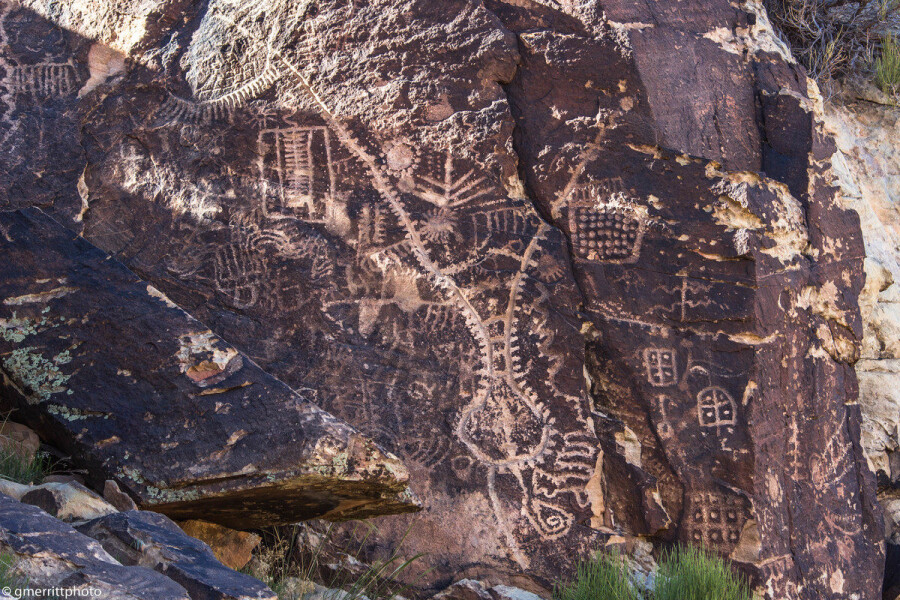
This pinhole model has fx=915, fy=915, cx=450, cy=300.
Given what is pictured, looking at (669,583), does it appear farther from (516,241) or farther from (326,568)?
(516,241)

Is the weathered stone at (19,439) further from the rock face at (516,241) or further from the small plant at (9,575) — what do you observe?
the small plant at (9,575)

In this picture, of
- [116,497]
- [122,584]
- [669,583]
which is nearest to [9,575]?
[122,584]

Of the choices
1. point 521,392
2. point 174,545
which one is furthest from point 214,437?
point 521,392

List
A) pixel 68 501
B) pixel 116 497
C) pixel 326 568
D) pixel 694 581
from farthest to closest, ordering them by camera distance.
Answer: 1. pixel 326 568
2. pixel 694 581
3. pixel 116 497
4. pixel 68 501

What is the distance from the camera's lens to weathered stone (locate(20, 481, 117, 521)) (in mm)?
2357

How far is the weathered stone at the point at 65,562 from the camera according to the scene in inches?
72.9

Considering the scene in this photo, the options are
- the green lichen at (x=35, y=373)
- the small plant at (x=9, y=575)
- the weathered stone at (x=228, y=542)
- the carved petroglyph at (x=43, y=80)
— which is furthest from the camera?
the carved petroglyph at (x=43, y=80)

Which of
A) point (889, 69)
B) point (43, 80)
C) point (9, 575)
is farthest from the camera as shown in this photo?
point (889, 69)

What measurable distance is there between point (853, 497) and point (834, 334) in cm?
62

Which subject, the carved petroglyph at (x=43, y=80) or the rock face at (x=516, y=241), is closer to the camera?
the rock face at (x=516, y=241)

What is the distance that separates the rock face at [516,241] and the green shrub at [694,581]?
1.19 ft

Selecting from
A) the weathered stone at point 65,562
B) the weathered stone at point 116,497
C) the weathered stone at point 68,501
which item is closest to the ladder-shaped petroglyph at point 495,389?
A: the weathered stone at point 116,497

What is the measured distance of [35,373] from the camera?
284cm

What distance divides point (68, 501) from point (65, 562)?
0.54m
